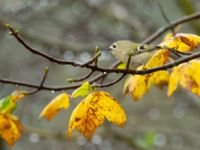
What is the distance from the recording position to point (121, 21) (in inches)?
159

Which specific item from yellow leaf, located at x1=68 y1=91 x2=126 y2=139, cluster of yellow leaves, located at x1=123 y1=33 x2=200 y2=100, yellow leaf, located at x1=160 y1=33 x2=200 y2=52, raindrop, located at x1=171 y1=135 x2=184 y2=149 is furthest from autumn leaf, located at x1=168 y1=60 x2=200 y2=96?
raindrop, located at x1=171 y1=135 x2=184 y2=149

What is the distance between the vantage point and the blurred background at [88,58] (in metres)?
3.58

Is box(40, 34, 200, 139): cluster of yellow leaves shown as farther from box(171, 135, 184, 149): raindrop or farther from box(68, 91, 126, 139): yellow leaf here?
box(171, 135, 184, 149): raindrop

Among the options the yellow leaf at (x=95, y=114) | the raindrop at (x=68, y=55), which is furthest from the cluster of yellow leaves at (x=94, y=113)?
the raindrop at (x=68, y=55)

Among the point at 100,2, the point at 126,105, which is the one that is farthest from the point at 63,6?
the point at 126,105

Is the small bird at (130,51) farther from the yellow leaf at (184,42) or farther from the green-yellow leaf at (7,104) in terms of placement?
the green-yellow leaf at (7,104)

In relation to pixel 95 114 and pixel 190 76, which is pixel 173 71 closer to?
pixel 190 76

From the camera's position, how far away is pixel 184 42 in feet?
4.17

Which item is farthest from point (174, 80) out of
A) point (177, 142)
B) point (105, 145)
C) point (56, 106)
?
point (177, 142)

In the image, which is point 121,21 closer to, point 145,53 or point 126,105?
point 126,105

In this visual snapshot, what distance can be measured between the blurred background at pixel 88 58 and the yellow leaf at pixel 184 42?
5.93 feet

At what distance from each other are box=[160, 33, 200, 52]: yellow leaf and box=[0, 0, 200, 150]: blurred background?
1808 mm

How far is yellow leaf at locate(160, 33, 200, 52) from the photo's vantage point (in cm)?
126

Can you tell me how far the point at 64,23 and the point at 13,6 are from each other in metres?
0.85
